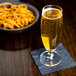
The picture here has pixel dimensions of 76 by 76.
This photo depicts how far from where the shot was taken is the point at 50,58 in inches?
39.7

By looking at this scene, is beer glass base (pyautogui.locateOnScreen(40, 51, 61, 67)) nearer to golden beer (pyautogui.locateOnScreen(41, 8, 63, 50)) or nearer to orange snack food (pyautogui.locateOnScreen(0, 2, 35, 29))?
golden beer (pyautogui.locateOnScreen(41, 8, 63, 50))

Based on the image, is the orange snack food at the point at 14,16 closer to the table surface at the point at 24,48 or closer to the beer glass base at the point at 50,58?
the table surface at the point at 24,48

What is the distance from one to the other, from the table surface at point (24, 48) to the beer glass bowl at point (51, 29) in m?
0.08

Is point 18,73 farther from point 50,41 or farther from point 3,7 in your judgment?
point 3,7

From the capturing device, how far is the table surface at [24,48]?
928 millimetres

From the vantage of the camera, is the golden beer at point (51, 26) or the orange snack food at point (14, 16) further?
the orange snack food at point (14, 16)

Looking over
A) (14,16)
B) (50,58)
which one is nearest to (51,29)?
(50,58)

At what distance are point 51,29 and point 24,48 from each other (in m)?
0.22

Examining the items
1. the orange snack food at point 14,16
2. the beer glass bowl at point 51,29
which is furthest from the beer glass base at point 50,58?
the orange snack food at point 14,16

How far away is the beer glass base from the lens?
974mm

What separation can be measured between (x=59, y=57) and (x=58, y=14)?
0.24 metres

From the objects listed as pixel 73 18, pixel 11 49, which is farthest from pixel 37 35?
pixel 73 18

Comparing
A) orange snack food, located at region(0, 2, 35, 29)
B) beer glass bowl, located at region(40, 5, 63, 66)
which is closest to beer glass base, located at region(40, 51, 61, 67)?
beer glass bowl, located at region(40, 5, 63, 66)

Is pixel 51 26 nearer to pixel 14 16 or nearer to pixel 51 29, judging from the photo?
pixel 51 29
